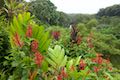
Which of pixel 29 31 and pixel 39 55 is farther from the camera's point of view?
pixel 29 31

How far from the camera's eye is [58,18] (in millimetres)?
19906

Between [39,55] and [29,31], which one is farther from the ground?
[29,31]

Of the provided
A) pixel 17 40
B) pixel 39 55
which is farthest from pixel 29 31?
pixel 39 55

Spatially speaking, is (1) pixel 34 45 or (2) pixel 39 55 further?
(1) pixel 34 45

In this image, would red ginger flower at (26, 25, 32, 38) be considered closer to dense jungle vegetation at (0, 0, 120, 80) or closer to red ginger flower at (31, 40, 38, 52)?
dense jungle vegetation at (0, 0, 120, 80)

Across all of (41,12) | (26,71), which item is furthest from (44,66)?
(41,12)

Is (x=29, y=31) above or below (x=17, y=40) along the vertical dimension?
above

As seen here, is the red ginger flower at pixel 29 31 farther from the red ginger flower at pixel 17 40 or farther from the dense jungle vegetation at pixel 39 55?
the red ginger flower at pixel 17 40

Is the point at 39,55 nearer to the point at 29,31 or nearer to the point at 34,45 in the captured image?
the point at 34,45

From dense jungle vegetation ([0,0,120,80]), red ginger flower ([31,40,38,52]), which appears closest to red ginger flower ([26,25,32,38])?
dense jungle vegetation ([0,0,120,80])

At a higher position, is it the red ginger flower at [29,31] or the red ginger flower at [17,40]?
the red ginger flower at [29,31]

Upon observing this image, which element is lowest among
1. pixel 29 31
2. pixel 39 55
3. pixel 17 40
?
pixel 39 55

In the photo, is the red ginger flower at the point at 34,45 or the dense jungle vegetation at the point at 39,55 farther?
the dense jungle vegetation at the point at 39,55

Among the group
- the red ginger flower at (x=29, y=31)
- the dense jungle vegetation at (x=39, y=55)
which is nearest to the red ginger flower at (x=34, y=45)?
the dense jungle vegetation at (x=39, y=55)
